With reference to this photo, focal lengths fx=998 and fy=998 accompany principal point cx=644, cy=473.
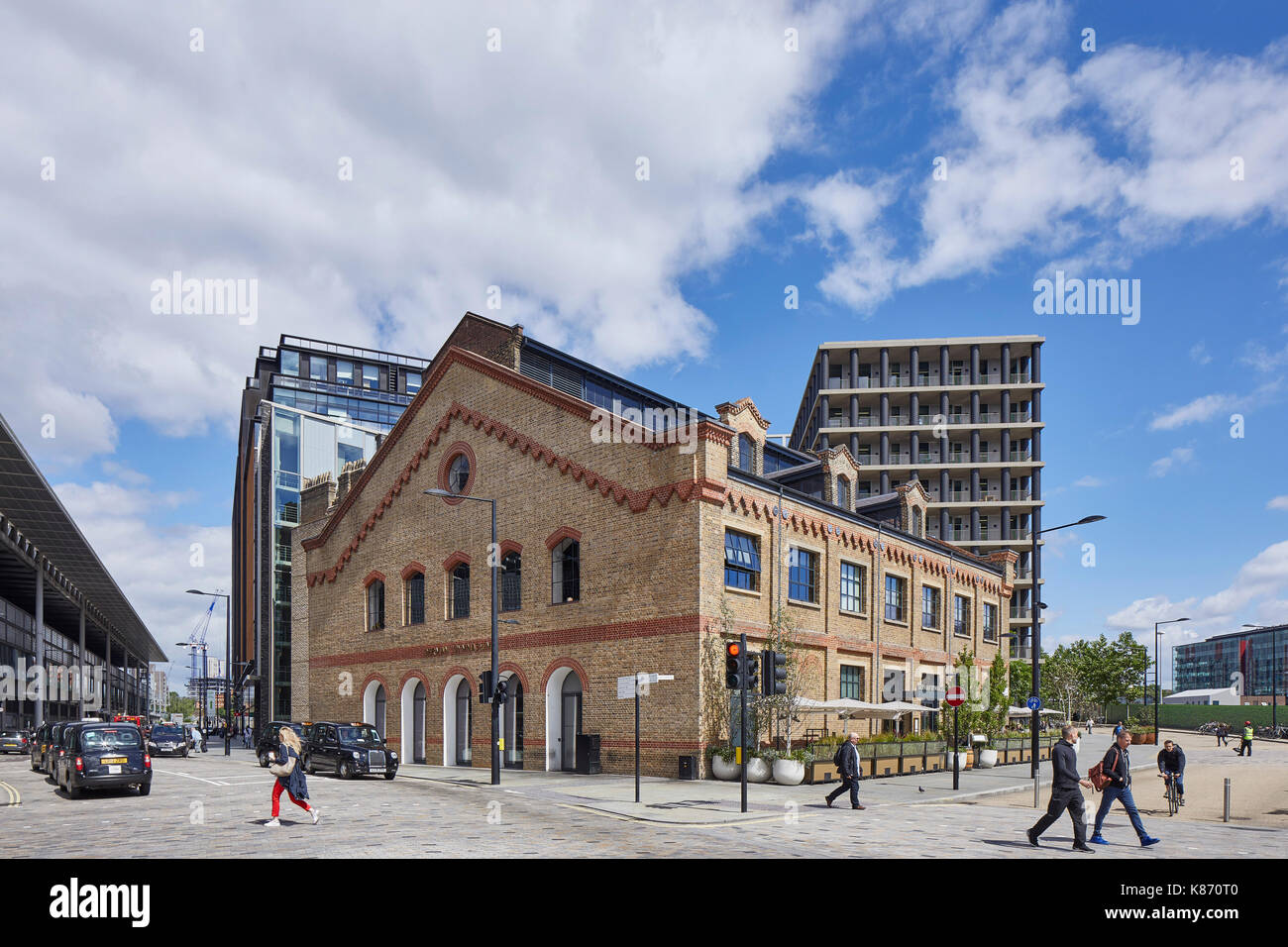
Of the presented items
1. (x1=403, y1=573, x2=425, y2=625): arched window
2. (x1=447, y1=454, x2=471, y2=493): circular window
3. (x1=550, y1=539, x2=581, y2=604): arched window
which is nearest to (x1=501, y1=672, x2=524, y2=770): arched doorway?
(x1=550, y1=539, x2=581, y2=604): arched window

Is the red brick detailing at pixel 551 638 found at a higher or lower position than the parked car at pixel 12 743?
higher

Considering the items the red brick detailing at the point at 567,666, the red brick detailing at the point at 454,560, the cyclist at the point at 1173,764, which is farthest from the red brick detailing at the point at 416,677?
the cyclist at the point at 1173,764

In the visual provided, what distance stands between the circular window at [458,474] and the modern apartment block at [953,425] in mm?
53383

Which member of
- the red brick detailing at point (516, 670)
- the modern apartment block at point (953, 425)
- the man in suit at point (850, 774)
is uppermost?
the modern apartment block at point (953, 425)

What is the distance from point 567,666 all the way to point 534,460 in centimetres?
716

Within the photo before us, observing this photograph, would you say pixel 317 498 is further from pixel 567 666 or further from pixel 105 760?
pixel 105 760

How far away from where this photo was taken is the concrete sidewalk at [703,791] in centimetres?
2022

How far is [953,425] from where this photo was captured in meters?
87.2

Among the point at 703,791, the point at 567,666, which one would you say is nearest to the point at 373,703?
the point at 567,666

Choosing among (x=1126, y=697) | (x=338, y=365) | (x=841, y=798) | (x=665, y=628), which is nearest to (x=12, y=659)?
(x=338, y=365)

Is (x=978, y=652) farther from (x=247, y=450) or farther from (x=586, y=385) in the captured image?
(x=247, y=450)

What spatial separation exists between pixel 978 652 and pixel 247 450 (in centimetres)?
7228

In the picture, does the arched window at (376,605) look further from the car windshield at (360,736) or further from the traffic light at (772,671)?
the traffic light at (772,671)
